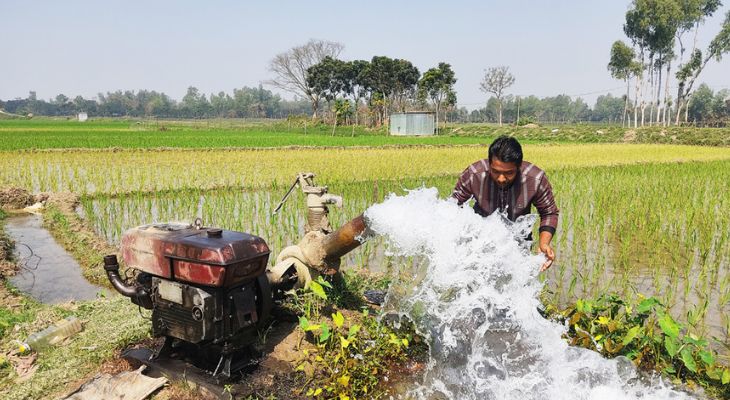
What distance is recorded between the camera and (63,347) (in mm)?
2855

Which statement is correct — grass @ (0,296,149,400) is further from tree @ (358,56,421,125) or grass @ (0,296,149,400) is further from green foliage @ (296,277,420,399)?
tree @ (358,56,421,125)

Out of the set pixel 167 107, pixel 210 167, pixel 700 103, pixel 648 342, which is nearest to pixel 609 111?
pixel 700 103

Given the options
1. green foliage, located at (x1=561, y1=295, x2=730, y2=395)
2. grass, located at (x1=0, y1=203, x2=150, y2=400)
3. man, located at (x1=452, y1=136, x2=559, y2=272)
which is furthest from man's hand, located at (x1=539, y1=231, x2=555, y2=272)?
grass, located at (x1=0, y1=203, x2=150, y2=400)

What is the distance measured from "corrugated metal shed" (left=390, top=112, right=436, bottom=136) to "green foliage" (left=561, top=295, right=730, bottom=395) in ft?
97.6

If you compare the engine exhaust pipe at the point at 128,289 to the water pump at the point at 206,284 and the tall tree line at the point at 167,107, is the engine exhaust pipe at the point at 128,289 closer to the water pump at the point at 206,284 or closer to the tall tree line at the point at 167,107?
the water pump at the point at 206,284

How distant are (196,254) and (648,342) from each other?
2.47 metres

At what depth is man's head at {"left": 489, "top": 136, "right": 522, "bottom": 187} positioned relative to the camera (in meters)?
2.59

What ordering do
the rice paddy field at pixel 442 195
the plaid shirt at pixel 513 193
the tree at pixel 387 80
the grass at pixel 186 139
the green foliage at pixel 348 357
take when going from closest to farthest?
1. the green foliage at pixel 348 357
2. the plaid shirt at pixel 513 193
3. the rice paddy field at pixel 442 195
4. the grass at pixel 186 139
5. the tree at pixel 387 80

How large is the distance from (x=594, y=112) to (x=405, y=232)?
396 feet

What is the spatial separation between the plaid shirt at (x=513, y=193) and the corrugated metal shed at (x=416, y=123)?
2967cm

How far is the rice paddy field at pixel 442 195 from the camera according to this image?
15.4 ft

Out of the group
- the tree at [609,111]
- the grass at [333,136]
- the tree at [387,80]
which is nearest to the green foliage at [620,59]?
the grass at [333,136]

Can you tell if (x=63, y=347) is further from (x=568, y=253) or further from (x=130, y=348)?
(x=568, y=253)

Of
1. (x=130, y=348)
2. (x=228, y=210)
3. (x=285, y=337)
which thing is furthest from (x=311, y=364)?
(x=228, y=210)
